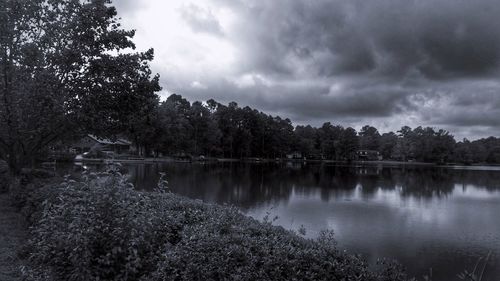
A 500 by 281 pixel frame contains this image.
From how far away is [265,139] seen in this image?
5192 inches

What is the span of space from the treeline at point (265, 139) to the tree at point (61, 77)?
48.5 m

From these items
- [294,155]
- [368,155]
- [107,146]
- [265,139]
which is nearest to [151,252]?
[107,146]

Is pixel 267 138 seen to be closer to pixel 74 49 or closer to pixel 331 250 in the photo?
pixel 74 49

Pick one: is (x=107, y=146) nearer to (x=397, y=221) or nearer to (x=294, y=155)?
(x=397, y=221)

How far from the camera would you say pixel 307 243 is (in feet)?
19.8

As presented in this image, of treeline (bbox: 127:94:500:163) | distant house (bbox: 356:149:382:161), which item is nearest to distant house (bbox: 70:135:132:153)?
treeline (bbox: 127:94:500:163)

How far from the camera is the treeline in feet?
270

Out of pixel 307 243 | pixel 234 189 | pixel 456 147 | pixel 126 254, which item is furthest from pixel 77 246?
pixel 456 147

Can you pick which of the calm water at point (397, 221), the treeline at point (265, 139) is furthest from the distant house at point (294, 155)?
the calm water at point (397, 221)

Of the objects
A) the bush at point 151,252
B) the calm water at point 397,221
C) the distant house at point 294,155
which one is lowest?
the calm water at point 397,221

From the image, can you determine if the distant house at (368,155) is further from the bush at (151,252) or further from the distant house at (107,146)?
the bush at (151,252)

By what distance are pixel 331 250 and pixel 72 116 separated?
1383 centimetres

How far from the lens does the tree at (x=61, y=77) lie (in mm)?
15258

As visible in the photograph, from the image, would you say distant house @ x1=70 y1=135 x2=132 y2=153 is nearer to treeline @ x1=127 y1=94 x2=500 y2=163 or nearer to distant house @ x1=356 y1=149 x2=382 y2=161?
treeline @ x1=127 y1=94 x2=500 y2=163
